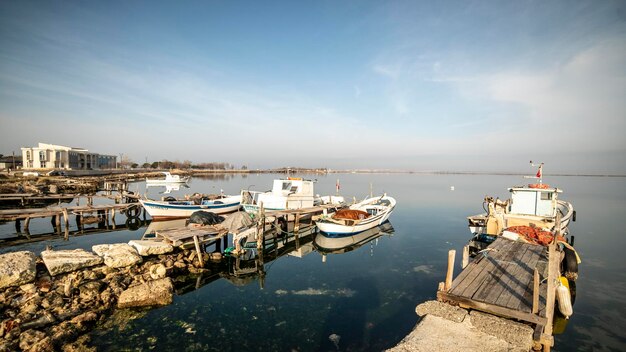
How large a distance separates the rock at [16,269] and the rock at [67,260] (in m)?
0.48

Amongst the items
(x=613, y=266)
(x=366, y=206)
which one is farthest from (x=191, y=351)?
(x=613, y=266)

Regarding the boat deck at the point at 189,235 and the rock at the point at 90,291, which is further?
the boat deck at the point at 189,235

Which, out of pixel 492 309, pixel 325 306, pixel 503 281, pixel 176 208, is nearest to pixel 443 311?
pixel 492 309

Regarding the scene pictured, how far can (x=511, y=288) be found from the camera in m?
8.35

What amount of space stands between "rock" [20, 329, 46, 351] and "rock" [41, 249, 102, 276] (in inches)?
162

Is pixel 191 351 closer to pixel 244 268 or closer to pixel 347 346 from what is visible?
pixel 347 346

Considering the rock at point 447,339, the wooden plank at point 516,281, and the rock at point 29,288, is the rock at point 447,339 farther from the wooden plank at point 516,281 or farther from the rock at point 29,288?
the rock at point 29,288

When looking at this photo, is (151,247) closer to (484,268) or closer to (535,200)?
(484,268)

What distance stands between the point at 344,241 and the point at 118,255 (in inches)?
554

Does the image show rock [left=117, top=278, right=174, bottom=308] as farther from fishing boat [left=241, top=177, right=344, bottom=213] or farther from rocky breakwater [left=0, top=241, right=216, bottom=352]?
fishing boat [left=241, top=177, right=344, bottom=213]

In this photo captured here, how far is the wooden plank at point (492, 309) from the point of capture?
22.2 feet

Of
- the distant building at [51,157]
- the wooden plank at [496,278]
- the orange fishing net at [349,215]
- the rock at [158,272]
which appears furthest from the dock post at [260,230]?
the distant building at [51,157]

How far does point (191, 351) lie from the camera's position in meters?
8.21

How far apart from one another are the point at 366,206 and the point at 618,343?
59.7 ft
